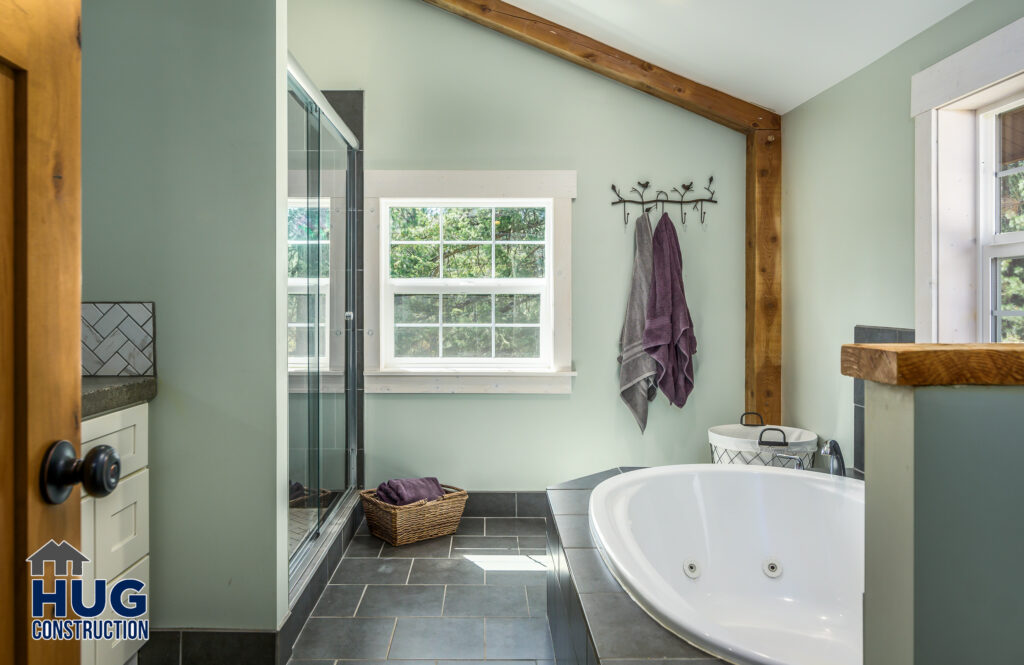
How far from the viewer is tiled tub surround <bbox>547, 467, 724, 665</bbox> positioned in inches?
48.4

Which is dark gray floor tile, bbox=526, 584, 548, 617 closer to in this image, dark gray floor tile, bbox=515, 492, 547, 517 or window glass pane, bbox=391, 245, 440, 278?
dark gray floor tile, bbox=515, 492, 547, 517

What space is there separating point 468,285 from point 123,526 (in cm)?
201

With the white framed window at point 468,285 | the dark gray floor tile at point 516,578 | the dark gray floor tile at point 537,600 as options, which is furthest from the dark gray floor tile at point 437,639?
the white framed window at point 468,285

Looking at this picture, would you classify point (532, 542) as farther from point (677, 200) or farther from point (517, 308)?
point (677, 200)

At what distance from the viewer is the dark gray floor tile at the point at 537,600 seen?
2.28 m

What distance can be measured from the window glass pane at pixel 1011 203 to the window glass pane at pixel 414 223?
2.41 metres

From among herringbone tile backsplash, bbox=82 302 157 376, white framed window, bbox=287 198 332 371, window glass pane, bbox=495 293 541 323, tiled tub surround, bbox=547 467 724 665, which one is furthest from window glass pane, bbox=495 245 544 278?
herringbone tile backsplash, bbox=82 302 157 376

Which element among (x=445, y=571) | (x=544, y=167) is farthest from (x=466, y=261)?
(x=445, y=571)

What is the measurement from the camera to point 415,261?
336 centimetres

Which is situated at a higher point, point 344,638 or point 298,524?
point 298,524

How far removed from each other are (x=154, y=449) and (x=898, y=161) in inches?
109

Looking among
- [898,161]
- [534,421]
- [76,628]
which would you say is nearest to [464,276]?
[534,421]

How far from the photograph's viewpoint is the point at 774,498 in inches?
88.4

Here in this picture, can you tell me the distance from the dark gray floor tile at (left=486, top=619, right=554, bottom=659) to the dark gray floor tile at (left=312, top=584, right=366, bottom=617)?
1.76 feet
